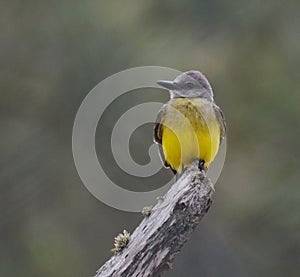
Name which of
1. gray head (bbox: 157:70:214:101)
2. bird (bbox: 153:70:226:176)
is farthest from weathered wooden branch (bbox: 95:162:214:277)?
gray head (bbox: 157:70:214:101)

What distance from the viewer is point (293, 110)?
353 inches

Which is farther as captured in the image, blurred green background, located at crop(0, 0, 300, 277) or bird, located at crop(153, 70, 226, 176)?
blurred green background, located at crop(0, 0, 300, 277)

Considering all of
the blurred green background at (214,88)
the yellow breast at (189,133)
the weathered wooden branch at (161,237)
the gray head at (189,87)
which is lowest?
the weathered wooden branch at (161,237)

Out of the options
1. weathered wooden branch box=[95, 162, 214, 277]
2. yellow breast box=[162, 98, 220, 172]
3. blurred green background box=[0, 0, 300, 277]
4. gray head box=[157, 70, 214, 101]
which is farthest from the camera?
blurred green background box=[0, 0, 300, 277]

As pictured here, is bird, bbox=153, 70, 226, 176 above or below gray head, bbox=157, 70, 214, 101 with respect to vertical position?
below

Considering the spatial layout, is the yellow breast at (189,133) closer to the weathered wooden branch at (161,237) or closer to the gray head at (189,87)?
the gray head at (189,87)

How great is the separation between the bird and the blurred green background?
9.02 ft

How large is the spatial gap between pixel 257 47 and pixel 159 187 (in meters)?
1.53

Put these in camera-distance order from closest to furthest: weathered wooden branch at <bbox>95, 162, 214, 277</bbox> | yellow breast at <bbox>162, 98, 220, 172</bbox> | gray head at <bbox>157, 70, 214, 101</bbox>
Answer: weathered wooden branch at <bbox>95, 162, 214, 277</bbox> < yellow breast at <bbox>162, 98, 220, 172</bbox> < gray head at <bbox>157, 70, 214, 101</bbox>

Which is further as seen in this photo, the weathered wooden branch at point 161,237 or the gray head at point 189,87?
the gray head at point 189,87

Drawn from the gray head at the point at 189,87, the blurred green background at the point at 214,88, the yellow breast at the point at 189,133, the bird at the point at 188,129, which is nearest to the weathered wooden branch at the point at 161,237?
the bird at the point at 188,129

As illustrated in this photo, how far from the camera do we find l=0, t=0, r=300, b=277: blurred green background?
880 centimetres

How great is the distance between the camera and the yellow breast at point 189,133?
215 inches

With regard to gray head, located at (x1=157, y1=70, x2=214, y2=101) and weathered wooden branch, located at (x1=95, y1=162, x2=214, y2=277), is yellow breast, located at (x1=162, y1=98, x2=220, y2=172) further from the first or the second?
weathered wooden branch, located at (x1=95, y1=162, x2=214, y2=277)
